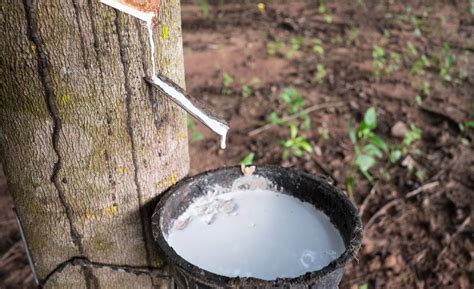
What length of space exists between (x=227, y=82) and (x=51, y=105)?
122 inches

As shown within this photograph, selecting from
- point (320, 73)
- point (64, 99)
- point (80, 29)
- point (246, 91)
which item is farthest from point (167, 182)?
point (320, 73)

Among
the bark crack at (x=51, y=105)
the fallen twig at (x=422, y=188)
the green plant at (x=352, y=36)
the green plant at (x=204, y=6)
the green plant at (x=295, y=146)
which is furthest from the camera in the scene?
the green plant at (x=204, y=6)

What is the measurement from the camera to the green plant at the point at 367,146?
293cm

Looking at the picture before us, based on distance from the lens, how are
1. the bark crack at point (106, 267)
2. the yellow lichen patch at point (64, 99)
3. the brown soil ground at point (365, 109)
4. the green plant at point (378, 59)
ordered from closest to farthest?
the yellow lichen patch at point (64, 99) → the bark crack at point (106, 267) → the brown soil ground at point (365, 109) → the green plant at point (378, 59)

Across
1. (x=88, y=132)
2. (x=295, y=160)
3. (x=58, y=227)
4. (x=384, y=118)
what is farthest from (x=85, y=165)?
(x=384, y=118)

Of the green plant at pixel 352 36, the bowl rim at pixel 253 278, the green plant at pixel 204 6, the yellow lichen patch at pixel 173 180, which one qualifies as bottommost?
the green plant at pixel 352 36

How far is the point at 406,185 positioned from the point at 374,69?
5.86ft

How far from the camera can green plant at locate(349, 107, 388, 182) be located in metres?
2.93

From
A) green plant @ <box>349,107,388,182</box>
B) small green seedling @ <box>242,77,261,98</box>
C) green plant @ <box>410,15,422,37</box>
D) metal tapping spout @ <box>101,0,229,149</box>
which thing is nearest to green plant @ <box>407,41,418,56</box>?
green plant @ <box>410,15,422,37</box>

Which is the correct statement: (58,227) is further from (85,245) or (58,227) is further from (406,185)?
(406,185)

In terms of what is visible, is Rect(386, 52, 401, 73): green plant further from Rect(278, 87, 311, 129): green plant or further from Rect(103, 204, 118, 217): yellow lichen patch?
Rect(103, 204, 118, 217): yellow lichen patch

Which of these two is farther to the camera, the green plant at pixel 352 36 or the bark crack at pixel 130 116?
the green plant at pixel 352 36

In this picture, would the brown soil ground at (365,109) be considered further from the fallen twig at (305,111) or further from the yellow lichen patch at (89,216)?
the yellow lichen patch at (89,216)

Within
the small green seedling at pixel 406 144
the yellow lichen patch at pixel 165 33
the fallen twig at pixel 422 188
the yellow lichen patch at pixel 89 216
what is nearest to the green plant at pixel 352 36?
the small green seedling at pixel 406 144
